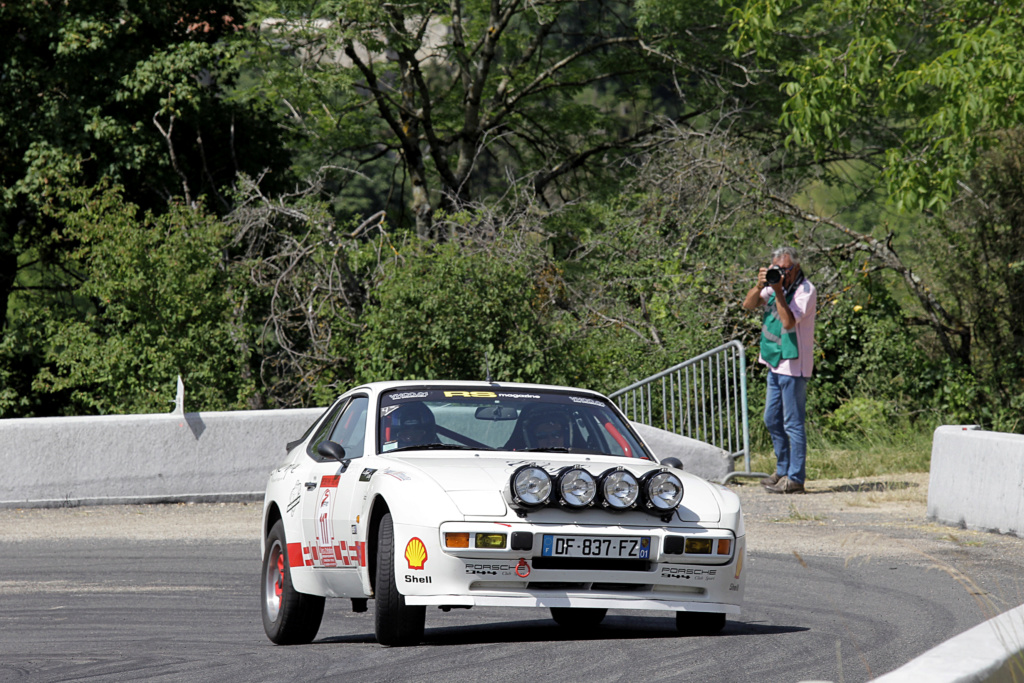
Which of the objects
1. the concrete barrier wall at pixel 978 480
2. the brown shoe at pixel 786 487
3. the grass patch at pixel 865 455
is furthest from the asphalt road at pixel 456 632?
the grass patch at pixel 865 455

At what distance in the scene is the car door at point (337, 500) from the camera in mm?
6680

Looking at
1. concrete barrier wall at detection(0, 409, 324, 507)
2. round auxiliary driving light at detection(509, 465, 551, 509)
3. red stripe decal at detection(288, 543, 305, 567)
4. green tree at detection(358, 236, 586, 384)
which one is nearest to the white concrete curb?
round auxiliary driving light at detection(509, 465, 551, 509)

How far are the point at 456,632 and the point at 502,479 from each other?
152 cm

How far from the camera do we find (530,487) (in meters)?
6.05

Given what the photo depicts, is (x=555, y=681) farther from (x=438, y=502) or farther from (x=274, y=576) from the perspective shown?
(x=274, y=576)

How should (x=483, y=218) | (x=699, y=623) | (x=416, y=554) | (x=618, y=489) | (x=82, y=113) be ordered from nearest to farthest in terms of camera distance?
→ 1. (x=416, y=554)
2. (x=618, y=489)
3. (x=699, y=623)
4. (x=483, y=218)
5. (x=82, y=113)

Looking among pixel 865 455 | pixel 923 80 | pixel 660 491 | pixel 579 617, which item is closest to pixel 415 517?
pixel 660 491

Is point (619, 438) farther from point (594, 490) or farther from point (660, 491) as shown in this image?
point (594, 490)

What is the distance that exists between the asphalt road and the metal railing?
15.0ft

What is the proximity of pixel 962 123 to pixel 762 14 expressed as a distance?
350 centimetres

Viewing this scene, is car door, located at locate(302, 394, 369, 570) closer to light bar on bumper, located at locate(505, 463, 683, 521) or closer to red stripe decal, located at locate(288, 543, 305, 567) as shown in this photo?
red stripe decal, located at locate(288, 543, 305, 567)

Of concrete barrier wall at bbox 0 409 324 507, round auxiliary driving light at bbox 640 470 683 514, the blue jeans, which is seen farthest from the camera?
concrete barrier wall at bbox 0 409 324 507

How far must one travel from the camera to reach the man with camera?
12641 millimetres

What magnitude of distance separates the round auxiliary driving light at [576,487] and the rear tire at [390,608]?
2.74 feet
